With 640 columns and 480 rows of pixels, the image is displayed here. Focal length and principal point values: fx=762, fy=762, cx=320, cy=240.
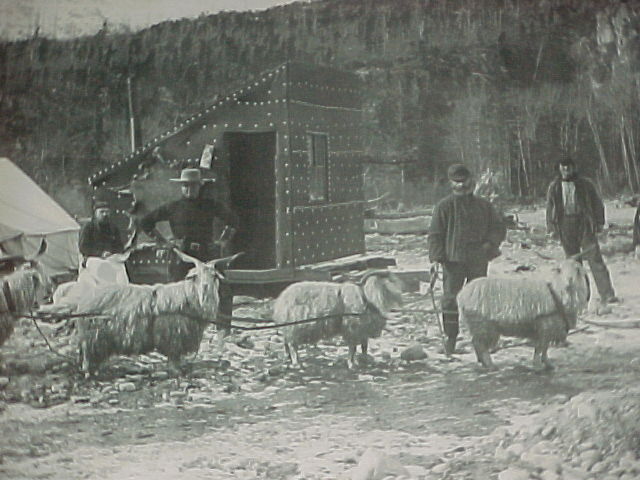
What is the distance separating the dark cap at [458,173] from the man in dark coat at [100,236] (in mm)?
1261

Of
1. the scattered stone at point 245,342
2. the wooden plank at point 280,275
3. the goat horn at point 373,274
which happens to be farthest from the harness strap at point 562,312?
the scattered stone at point 245,342

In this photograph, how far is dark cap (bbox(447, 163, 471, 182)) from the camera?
9.20 ft

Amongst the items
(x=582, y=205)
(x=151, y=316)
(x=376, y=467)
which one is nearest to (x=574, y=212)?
(x=582, y=205)

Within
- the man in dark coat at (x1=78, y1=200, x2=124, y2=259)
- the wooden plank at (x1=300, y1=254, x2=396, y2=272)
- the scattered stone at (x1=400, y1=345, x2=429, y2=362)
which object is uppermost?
the man in dark coat at (x1=78, y1=200, x2=124, y2=259)

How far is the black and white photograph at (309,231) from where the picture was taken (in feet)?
8.96

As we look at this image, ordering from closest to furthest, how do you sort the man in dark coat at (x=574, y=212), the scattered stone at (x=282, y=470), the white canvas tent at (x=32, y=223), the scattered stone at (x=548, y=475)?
the scattered stone at (x=548, y=475)
the scattered stone at (x=282, y=470)
the man in dark coat at (x=574, y=212)
the white canvas tent at (x=32, y=223)

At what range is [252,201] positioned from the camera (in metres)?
2.85

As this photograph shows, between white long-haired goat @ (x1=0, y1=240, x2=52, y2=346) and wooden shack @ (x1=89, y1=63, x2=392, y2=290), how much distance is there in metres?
0.37

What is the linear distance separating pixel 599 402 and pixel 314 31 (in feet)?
5.58

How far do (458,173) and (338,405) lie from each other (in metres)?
0.95

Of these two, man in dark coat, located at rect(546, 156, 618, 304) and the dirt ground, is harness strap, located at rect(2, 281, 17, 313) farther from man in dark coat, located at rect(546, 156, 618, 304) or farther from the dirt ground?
man in dark coat, located at rect(546, 156, 618, 304)

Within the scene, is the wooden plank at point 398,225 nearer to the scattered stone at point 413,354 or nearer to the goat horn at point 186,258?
the scattered stone at point 413,354

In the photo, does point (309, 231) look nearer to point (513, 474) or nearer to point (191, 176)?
point (191, 176)

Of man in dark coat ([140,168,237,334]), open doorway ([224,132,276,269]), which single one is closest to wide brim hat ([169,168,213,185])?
man in dark coat ([140,168,237,334])
